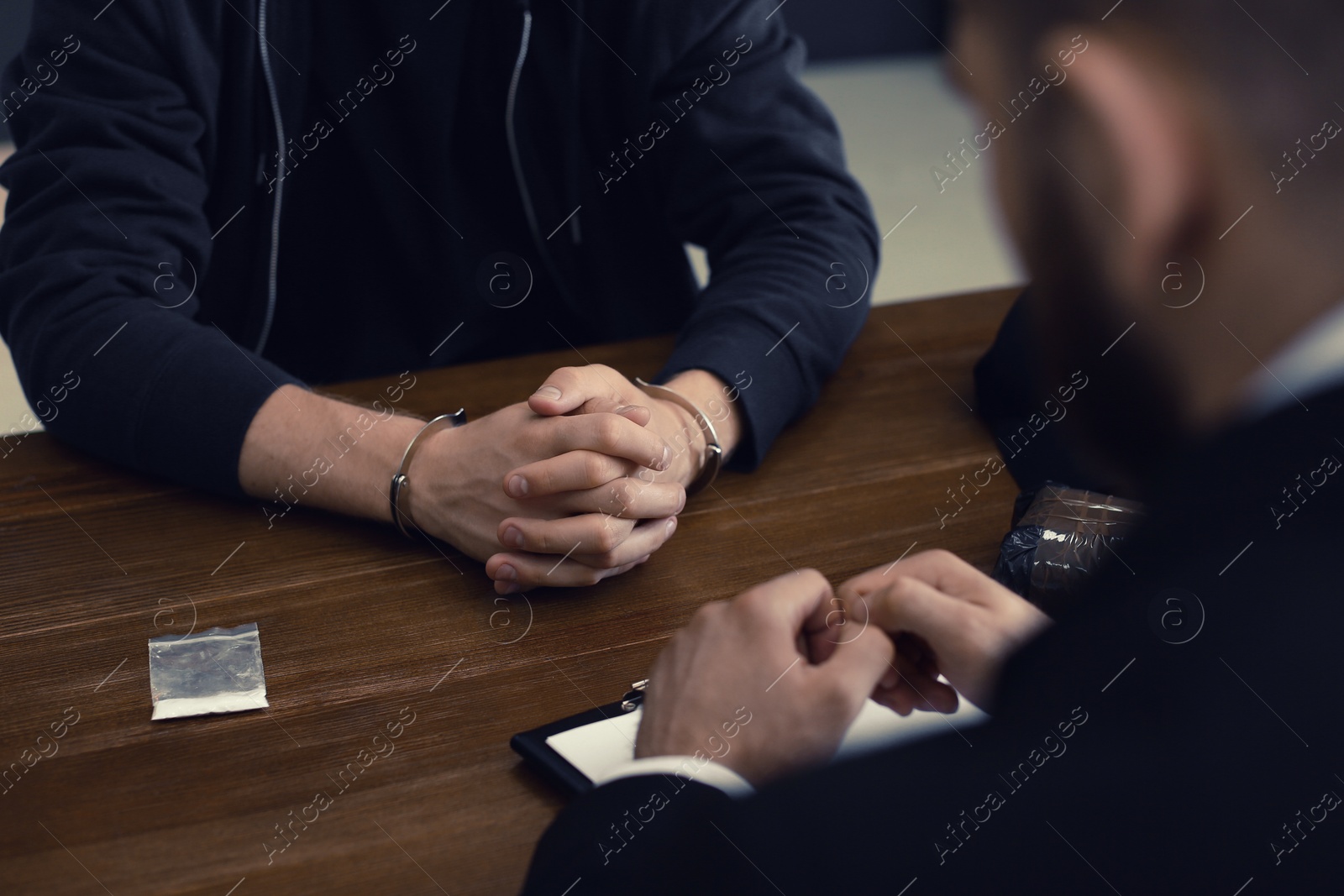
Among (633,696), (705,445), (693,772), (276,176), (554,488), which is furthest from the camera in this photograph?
(276,176)

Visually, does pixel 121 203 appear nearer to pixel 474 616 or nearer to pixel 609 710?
pixel 474 616

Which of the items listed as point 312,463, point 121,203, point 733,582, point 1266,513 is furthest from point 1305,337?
point 121,203

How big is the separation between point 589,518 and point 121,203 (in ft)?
2.19

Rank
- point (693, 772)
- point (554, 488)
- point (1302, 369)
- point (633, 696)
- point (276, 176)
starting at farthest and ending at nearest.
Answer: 1. point (276, 176)
2. point (554, 488)
3. point (633, 696)
4. point (693, 772)
5. point (1302, 369)

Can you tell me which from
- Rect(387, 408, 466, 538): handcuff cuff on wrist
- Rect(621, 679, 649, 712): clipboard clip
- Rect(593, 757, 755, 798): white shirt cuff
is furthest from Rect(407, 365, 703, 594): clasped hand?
Rect(593, 757, 755, 798): white shirt cuff

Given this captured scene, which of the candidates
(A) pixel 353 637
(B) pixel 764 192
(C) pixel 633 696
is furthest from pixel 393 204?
(C) pixel 633 696

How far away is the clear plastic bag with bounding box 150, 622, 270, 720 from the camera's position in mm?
808

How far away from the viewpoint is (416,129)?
1.42m

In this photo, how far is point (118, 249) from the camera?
3.87 feet

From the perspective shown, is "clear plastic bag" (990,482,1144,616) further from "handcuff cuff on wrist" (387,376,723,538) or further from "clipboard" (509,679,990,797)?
"handcuff cuff on wrist" (387,376,723,538)

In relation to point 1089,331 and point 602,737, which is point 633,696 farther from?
point 1089,331

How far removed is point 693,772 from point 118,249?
2.94ft

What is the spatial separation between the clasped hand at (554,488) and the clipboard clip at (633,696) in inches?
5.5

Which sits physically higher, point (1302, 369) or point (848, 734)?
point (1302, 369)
